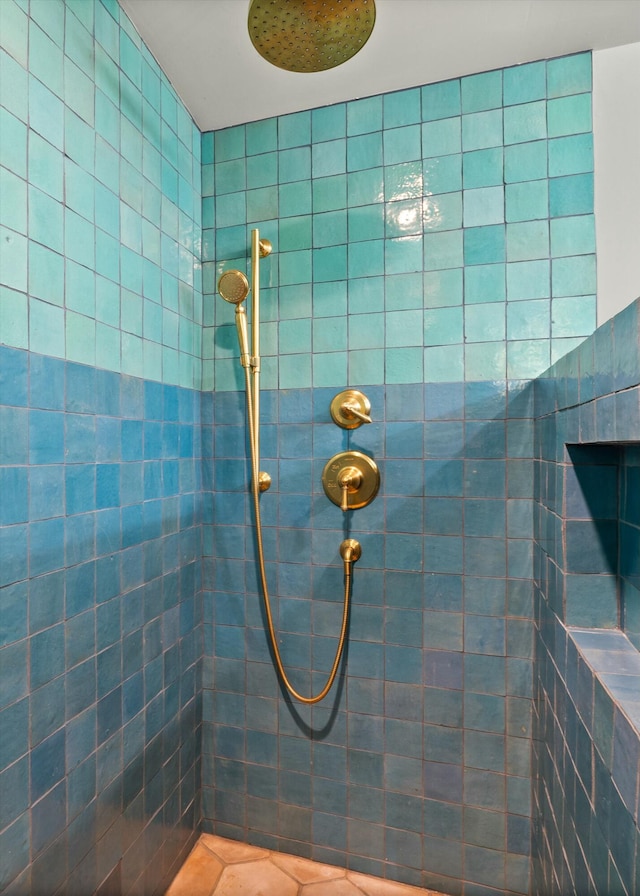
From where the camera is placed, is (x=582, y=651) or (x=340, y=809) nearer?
(x=582, y=651)

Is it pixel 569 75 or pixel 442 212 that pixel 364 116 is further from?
pixel 569 75

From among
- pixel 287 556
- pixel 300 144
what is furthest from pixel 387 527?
pixel 300 144

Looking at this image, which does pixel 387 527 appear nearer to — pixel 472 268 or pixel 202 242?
pixel 472 268

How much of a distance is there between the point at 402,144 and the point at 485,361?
665mm

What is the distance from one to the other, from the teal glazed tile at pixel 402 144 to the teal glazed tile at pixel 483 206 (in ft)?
0.63

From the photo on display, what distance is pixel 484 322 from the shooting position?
4.11ft

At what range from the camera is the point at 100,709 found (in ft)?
3.37

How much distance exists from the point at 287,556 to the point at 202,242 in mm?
1033

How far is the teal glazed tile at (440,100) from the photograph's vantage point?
1263mm

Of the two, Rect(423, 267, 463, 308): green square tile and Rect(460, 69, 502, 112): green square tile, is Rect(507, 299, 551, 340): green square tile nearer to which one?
Rect(423, 267, 463, 308): green square tile

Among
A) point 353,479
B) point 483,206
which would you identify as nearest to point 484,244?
point 483,206

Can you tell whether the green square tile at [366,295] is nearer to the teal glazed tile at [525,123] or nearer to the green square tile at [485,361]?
the green square tile at [485,361]

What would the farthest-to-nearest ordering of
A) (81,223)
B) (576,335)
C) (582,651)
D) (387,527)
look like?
(387,527), (576,335), (81,223), (582,651)

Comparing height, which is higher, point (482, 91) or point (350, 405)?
point (482, 91)
